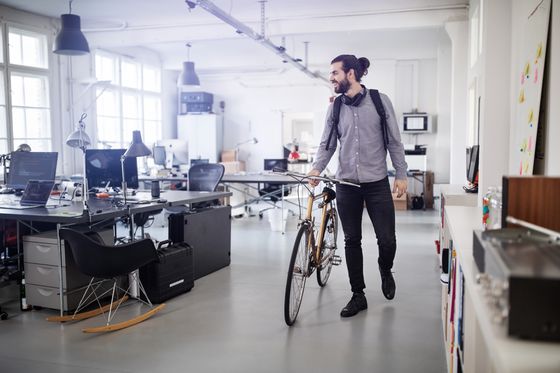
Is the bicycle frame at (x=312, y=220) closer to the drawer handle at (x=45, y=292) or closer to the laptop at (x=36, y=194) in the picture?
the drawer handle at (x=45, y=292)

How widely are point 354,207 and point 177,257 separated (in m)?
1.49

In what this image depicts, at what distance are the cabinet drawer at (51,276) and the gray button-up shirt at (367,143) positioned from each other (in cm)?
203

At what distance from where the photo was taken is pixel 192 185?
6074mm

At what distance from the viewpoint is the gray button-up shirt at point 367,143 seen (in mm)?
3414

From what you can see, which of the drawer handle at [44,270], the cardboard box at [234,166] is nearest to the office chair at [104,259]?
the drawer handle at [44,270]

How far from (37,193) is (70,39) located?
8.54 feet

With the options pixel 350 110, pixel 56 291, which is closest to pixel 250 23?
pixel 350 110

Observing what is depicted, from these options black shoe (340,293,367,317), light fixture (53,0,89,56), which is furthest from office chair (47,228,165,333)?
light fixture (53,0,89,56)

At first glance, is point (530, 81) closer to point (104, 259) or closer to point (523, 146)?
point (523, 146)

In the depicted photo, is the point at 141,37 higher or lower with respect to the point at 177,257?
higher

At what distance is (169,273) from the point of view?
389 centimetres

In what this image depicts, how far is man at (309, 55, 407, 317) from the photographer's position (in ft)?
11.2

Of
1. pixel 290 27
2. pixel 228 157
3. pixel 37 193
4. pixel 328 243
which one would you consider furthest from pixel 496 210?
pixel 228 157

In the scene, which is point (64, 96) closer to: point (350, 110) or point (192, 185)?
point (192, 185)
